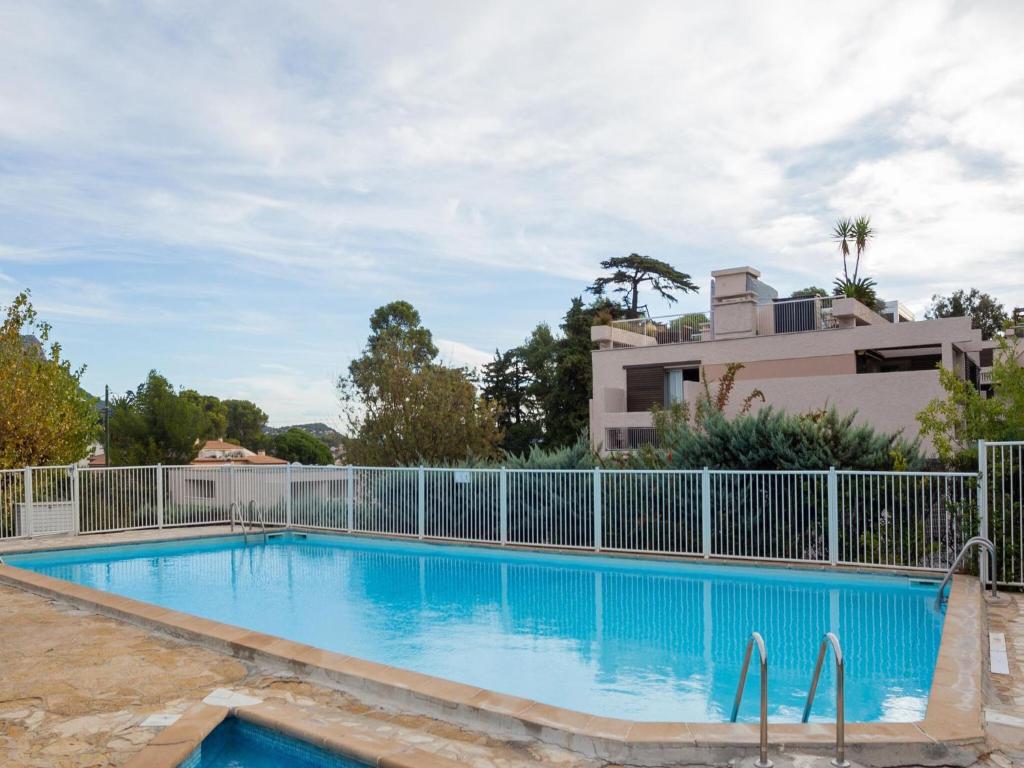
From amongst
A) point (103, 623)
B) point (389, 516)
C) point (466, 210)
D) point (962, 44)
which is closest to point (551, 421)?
point (466, 210)

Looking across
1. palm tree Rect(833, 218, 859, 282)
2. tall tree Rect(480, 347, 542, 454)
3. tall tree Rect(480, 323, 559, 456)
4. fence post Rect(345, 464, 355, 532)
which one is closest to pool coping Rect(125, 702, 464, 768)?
fence post Rect(345, 464, 355, 532)

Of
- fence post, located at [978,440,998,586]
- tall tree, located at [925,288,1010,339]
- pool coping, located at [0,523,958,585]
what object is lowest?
pool coping, located at [0,523,958,585]

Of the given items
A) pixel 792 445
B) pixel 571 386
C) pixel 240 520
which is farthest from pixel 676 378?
pixel 240 520

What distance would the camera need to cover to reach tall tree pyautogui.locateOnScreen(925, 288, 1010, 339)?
48.9 metres

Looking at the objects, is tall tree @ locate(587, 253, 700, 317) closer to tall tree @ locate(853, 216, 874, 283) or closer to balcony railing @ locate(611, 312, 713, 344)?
tall tree @ locate(853, 216, 874, 283)

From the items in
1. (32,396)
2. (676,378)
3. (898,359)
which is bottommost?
(32,396)

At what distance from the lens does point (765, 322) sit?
27.4 meters

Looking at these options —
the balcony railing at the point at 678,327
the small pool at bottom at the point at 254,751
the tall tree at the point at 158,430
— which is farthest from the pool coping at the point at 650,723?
the tall tree at the point at 158,430

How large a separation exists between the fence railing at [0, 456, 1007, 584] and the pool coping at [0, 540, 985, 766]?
4.15 meters

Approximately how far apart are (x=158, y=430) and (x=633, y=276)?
1071 inches

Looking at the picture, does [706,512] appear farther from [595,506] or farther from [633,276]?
[633,276]

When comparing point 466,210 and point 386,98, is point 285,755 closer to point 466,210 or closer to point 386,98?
point 386,98

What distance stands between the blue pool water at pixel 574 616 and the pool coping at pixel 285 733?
254 centimetres

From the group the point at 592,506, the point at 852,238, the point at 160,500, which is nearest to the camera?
the point at 592,506
